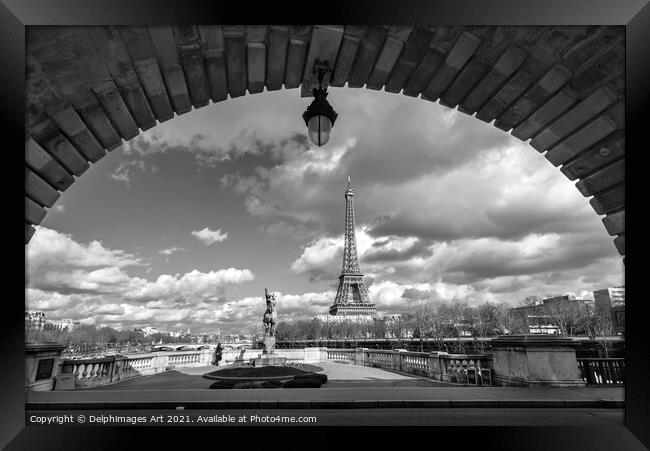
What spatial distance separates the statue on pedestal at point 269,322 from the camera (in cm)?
2562

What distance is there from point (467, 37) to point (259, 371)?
14.6 meters

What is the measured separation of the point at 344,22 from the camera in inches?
145

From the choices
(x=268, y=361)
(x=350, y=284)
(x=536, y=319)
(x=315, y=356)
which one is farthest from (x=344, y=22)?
(x=350, y=284)

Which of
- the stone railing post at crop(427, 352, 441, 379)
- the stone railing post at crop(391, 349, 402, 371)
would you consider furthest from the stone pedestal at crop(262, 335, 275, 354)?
the stone railing post at crop(427, 352, 441, 379)

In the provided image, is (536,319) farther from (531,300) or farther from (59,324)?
(59,324)

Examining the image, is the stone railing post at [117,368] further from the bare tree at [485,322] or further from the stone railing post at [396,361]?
the bare tree at [485,322]

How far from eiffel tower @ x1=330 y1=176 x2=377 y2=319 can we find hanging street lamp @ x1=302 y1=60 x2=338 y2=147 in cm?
9100

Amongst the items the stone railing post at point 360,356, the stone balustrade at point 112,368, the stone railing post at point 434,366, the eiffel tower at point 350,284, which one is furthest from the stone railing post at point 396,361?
the eiffel tower at point 350,284

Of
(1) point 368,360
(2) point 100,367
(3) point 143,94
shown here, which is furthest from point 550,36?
(1) point 368,360

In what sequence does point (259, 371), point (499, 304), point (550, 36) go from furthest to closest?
point (499, 304)
point (259, 371)
point (550, 36)

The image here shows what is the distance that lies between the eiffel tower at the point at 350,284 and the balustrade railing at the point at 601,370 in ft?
285

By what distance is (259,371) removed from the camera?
1619cm

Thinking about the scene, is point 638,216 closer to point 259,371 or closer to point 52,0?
point 52,0

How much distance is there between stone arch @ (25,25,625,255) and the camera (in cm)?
418
